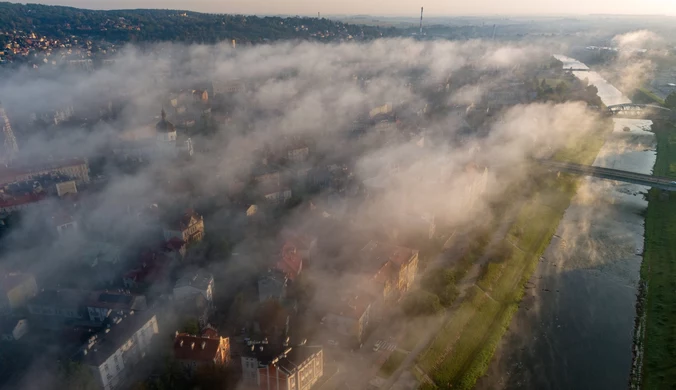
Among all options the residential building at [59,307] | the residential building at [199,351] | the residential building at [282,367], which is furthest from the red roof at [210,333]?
the residential building at [59,307]

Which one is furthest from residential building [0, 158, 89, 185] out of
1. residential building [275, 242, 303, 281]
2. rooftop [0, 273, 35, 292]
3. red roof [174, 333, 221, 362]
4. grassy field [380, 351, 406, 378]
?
grassy field [380, 351, 406, 378]

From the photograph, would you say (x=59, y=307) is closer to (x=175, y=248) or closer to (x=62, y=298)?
(x=62, y=298)

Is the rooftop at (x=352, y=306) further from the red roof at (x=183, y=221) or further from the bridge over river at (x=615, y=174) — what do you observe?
the bridge over river at (x=615, y=174)

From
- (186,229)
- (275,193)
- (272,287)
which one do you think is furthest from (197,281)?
(275,193)

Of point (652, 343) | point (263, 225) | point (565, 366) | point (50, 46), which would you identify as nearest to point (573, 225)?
point (652, 343)

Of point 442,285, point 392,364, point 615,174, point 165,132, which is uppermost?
point 165,132

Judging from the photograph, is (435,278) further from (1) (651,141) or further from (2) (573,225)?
(1) (651,141)

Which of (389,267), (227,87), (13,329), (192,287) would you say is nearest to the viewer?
(13,329)
